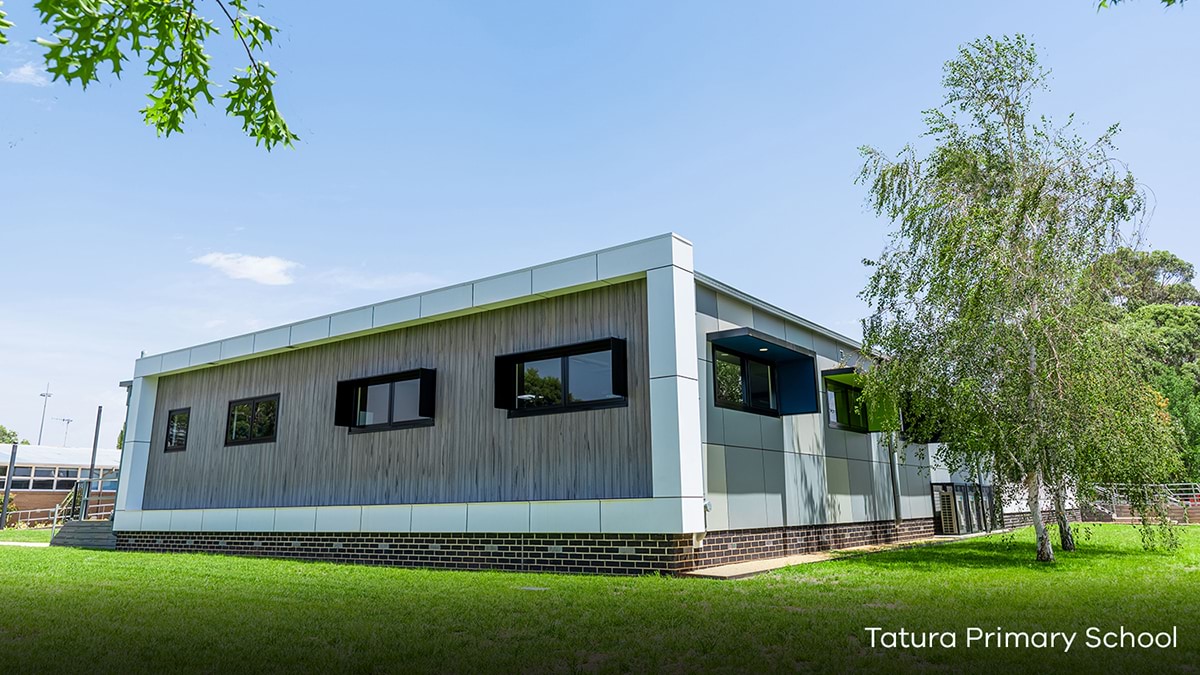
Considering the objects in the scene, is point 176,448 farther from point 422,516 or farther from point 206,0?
point 206,0

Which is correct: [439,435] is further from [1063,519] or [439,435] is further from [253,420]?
[1063,519]

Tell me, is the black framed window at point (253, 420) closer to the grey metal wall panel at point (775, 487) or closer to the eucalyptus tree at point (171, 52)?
the grey metal wall panel at point (775, 487)

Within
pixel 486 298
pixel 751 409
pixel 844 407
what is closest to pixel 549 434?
pixel 486 298

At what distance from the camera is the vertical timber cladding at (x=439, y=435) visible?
1030cm

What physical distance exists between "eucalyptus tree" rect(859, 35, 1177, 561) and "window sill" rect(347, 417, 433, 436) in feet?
22.8

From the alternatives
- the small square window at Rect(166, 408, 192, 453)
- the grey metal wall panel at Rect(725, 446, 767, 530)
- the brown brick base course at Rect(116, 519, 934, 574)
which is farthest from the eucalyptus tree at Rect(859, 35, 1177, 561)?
the small square window at Rect(166, 408, 192, 453)

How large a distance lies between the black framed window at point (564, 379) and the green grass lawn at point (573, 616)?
238cm

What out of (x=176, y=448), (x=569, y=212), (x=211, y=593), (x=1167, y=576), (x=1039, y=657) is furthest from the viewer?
(x=176, y=448)

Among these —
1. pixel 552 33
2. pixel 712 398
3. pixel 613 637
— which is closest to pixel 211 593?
pixel 613 637

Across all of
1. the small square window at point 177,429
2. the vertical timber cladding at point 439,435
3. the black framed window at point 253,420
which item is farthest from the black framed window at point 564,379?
the small square window at point 177,429

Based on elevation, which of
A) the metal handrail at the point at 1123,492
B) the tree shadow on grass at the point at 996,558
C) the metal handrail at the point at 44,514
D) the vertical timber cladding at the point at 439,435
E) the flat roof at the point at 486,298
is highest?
the flat roof at the point at 486,298

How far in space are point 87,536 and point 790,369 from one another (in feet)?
53.2

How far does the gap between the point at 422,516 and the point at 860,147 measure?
9088mm

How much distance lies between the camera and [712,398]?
34.7 feet
